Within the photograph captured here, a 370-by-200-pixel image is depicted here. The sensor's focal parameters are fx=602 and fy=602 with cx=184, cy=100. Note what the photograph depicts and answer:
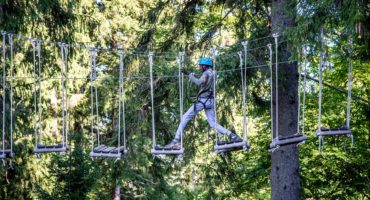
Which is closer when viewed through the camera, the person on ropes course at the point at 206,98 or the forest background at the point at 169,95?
the person on ropes course at the point at 206,98

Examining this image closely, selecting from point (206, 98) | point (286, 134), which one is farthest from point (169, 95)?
point (206, 98)

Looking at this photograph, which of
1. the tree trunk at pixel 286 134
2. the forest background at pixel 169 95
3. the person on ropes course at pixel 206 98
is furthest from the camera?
the tree trunk at pixel 286 134

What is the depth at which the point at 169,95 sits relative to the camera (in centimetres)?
1113

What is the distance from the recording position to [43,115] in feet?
52.4

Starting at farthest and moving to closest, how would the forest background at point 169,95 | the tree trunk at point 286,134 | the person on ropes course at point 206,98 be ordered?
the tree trunk at point 286,134, the forest background at point 169,95, the person on ropes course at point 206,98

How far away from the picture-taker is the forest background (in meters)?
10.1

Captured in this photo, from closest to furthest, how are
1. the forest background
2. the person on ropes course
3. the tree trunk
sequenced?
the person on ropes course < the forest background < the tree trunk

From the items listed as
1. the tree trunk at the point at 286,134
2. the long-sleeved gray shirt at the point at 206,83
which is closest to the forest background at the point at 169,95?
the tree trunk at the point at 286,134

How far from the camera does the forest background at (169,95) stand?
10148mm

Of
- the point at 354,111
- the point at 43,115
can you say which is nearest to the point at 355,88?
the point at 354,111

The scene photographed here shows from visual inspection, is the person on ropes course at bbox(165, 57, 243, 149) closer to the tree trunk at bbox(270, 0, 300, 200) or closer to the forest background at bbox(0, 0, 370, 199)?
the forest background at bbox(0, 0, 370, 199)

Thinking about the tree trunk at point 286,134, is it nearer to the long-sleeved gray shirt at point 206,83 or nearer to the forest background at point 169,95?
the forest background at point 169,95

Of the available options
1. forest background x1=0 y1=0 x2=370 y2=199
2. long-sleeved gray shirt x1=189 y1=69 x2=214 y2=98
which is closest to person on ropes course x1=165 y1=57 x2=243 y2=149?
long-sleeved gray shirt x1=189 y1=69 x2=214 y2=98

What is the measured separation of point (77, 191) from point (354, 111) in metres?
6.75
